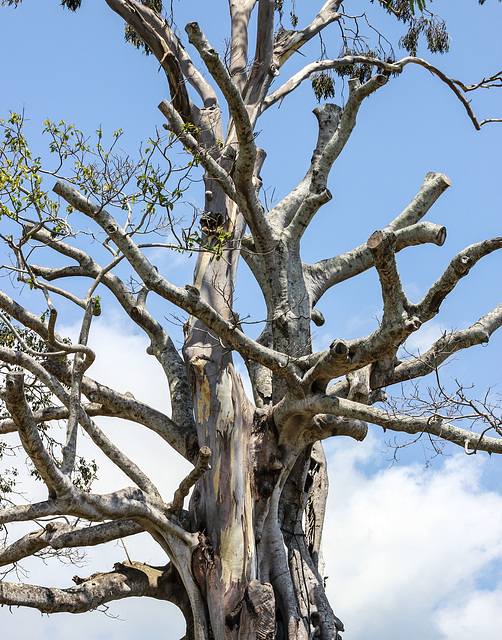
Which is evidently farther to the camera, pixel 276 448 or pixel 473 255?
pixel 276 448

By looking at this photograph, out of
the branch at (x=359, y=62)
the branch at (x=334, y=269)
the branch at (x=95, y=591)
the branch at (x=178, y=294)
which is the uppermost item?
the branch at (x=359, y=62)

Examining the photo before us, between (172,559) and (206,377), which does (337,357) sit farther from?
(172,559)

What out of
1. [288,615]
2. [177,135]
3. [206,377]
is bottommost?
[288,615]

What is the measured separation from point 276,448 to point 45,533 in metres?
2.50

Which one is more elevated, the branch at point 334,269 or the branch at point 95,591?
the branch at point 334,269

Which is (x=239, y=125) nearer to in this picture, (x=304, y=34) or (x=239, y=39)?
(x=239, y=39)

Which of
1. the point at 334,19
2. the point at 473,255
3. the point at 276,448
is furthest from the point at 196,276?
the point at 334,19

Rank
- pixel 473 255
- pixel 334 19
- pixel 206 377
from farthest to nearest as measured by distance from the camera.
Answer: pixel 334 19 < pixel 206 377 < pixel 473 255

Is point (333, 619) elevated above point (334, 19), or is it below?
below

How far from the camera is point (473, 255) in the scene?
21.9ft

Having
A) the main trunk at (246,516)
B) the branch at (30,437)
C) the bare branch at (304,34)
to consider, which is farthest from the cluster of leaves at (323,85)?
the branch at (30,437)

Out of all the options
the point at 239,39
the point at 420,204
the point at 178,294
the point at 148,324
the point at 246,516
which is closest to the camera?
the point at 178,294

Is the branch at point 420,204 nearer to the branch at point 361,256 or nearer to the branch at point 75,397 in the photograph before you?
the branch at point 361,256

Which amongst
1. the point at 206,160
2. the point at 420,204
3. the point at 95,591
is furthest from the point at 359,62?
the point at 95,591
